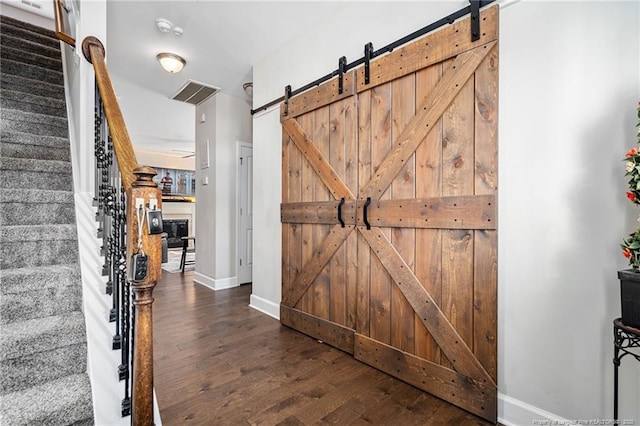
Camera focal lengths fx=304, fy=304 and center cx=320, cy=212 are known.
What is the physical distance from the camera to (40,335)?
1.32m

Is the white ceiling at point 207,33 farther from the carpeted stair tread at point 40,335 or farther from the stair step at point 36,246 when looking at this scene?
the carpeted stair tread at point 40,335

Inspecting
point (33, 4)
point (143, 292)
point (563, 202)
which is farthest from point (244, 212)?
point (563, 202)

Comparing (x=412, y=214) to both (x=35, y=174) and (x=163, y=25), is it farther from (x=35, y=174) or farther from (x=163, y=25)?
(x=163, y=25)

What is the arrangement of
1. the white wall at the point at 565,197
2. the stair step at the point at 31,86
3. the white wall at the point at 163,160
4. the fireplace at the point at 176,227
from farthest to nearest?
the white wall at the point at 163,160, the fireplace at the point at 176,227, the stair step at the point at 31,86, the white wall at the point at 565,197

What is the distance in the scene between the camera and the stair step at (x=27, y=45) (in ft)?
9.60

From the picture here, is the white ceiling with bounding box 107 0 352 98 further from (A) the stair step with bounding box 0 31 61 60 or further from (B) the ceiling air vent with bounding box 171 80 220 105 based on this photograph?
(A) the stair step with bounding box 0 31 61 60

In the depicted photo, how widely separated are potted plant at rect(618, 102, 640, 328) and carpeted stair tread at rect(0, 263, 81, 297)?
242 centimetres

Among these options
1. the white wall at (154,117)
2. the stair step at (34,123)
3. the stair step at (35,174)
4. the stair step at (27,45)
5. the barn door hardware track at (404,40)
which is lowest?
the stair step at (35,174)

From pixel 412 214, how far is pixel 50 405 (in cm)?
198

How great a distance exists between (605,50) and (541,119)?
35 centimetres

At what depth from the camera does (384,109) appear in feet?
7.20

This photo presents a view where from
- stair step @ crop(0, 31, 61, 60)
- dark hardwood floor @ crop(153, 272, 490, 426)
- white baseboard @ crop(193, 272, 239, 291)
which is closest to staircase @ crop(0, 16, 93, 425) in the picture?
stair step @ crop(0, 31, 61, 60)

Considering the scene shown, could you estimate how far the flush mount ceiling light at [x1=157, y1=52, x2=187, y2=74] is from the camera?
3.32 metres

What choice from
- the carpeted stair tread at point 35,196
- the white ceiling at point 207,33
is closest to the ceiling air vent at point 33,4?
the white ceiling at point 207,33
